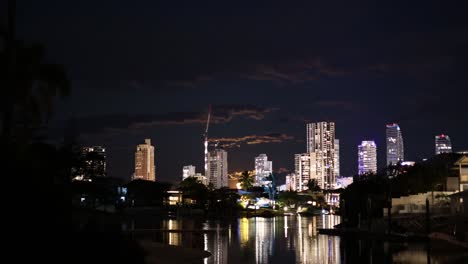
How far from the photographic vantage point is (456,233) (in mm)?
66875

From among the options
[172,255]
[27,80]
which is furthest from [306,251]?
[27,80]

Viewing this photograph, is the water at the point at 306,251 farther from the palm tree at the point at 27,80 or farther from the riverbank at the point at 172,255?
the palm tree at the point at 27,80

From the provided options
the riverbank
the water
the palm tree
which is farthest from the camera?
the water

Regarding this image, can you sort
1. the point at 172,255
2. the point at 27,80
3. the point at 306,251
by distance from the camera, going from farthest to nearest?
1. the point at 306,251
2. the point at 172,255
3. the point at 27,80

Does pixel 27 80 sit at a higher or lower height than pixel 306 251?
higher

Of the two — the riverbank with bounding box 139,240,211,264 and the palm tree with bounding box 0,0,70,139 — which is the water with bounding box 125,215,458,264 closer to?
the riverbank with bounding box 139,240,211,264

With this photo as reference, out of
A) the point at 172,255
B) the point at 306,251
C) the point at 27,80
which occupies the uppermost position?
the point at 27,80

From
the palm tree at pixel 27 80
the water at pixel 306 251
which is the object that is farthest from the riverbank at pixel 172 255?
the palm tree at pixel 27 80

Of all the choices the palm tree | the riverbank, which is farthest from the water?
the palm tree

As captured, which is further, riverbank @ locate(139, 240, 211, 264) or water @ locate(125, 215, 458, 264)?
water @ locate(125, 215, 458, 264)

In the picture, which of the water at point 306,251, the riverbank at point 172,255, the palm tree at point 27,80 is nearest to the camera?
the palm tree at point 27,80

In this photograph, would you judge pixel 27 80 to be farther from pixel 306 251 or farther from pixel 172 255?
pixel 306 251

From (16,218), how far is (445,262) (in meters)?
38.7

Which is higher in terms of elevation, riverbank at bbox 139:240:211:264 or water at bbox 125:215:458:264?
riverbank at bbox 139:240:211:264
